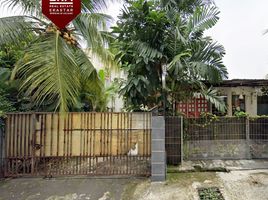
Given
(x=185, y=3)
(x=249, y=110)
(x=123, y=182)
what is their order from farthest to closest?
1. (x=249, y=110)
2. (x=185, y=3)
3. (x=123, y=182)

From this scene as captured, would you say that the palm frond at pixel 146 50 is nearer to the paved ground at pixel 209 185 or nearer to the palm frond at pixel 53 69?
the palm frond at pixel 53 69

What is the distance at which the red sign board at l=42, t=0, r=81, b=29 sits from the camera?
4.51 metres

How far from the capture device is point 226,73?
18.1ft

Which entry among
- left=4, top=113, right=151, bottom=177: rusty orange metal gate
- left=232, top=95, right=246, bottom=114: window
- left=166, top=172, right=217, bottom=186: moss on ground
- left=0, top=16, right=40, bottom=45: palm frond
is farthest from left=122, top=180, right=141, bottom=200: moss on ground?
left=232, top=95, right=246, bottom=114: window

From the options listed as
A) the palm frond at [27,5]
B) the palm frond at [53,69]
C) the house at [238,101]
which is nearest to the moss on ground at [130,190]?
the palm frond at [53,69]

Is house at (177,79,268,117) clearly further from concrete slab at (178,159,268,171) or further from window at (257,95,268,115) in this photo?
concrete slab at (178,159,268,171)

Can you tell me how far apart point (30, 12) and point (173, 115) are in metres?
4.52

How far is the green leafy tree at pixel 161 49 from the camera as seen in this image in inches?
210

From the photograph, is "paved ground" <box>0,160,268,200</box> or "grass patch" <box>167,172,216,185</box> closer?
"paved ground" <box>0,160,268,200</box>

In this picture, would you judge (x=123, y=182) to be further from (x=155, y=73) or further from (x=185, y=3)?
(x=185, y=3)

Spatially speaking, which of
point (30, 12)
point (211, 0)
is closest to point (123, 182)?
point (30, 12)

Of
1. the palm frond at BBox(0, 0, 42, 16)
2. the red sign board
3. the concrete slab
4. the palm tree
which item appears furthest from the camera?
the palm frond at BBox(0, 0, 42, 16)

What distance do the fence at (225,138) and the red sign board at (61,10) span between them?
383 cm

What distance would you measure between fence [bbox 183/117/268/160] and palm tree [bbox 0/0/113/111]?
3027 mm
